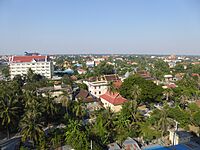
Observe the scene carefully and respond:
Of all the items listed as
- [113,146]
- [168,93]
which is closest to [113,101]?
[168,93]

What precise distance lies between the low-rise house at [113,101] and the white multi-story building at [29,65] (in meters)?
45.1

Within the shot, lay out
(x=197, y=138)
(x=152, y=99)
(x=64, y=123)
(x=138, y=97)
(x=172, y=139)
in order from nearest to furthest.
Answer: (x=172, y=139), (x=197, y=138), (x=64, y=123), (x=138, y=97), (x=152, y=99)

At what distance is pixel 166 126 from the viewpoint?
27641 mm

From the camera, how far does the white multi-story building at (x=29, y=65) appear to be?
269 ft

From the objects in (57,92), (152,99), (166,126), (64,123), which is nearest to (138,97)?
(152,99)

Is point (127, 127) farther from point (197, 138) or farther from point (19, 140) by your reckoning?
point (19, 140)

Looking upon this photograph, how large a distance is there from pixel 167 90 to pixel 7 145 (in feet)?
111

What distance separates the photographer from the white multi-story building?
3228 inches

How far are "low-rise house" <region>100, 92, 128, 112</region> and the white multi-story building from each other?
4505cm

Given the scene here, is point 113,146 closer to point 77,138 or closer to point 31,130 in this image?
point 77,138

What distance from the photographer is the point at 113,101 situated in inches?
1566

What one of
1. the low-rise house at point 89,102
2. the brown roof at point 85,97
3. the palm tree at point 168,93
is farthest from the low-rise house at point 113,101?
the palm tree at point 168,93

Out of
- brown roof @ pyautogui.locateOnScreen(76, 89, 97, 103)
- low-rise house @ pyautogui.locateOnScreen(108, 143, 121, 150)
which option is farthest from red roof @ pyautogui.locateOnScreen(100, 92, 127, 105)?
low-rise house @ pyautogui.locateOnScreen(108, 143, 121, 150)

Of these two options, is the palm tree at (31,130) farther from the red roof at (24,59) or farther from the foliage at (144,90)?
the red roof at (24,59)
